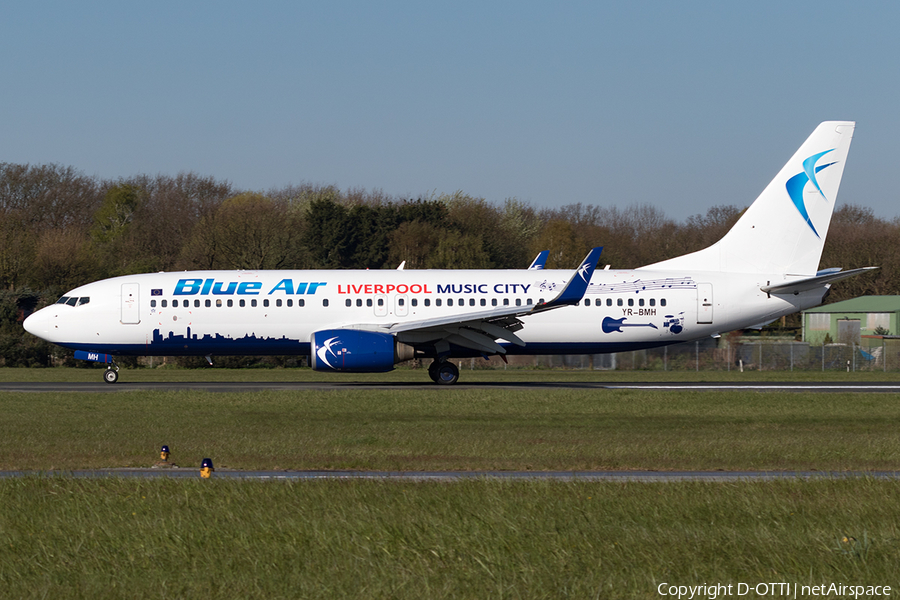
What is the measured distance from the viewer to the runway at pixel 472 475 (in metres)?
13.5

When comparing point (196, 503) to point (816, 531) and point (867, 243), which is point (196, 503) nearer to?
point (816, 531)

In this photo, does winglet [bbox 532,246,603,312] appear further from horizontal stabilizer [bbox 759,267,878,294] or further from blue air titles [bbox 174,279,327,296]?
blue air titles [bbox 174,279,327,296]

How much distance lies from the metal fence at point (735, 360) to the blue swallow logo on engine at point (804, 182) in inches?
692

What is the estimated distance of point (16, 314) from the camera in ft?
193

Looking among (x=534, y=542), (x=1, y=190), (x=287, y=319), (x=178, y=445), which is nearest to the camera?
(x=534, y=542)

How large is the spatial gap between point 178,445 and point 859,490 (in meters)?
11.3

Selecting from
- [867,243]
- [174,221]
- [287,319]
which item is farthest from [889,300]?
[174,221]

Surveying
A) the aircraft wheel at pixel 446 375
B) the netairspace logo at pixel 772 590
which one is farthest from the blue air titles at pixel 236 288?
the netairspace logo at pixel 772 590

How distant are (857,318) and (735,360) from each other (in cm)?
2940

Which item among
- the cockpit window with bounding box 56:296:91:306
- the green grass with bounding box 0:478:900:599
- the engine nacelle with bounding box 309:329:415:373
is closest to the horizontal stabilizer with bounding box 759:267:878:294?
the engine nacelle with bounding box 309:329:415:373

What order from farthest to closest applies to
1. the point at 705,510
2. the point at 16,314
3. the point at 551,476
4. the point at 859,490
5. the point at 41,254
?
the point at 41,254, the point at 16,314, the point at 551,476, the point at 859,490, the point at 705,510

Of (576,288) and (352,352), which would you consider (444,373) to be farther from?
(576,288)

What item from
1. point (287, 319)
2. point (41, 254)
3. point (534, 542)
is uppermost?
point (41, 254)

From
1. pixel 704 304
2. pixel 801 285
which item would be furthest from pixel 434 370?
pixel 801 285
